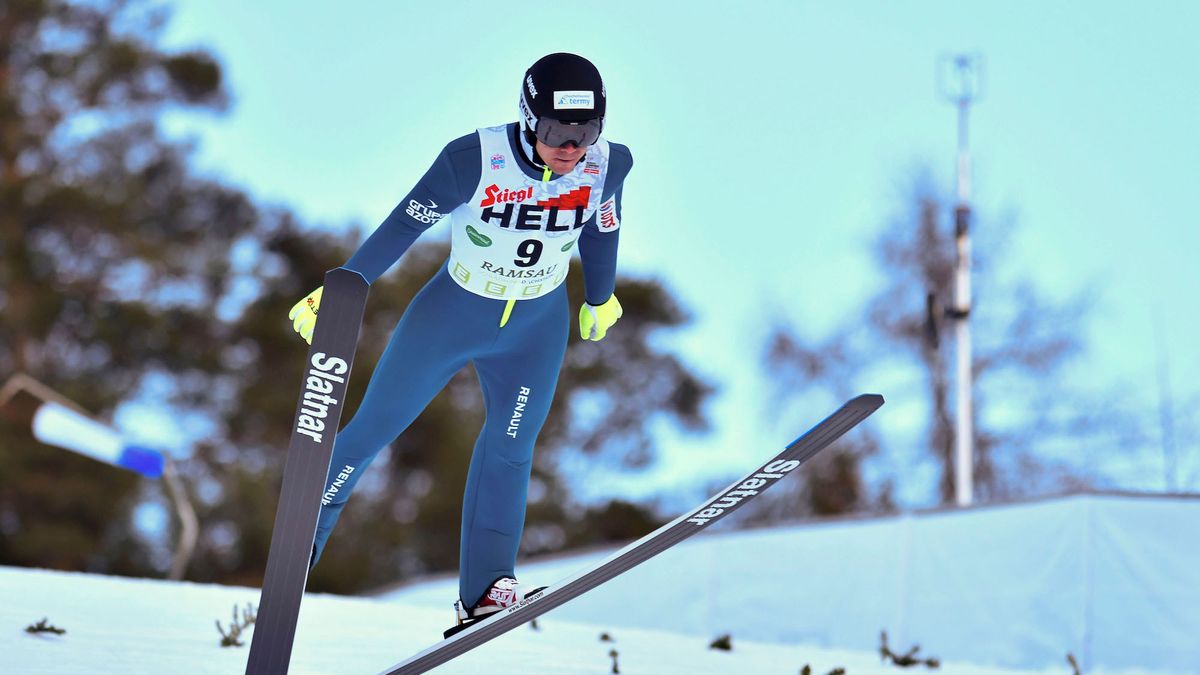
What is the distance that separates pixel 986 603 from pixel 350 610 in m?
3.83

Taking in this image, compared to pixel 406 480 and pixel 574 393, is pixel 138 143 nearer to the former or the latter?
pixel 406 480


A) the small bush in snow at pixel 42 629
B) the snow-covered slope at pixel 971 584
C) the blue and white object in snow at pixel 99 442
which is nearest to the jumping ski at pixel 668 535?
the small bush in snow at pixel 42 629

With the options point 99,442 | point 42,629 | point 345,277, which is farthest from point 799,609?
point 99,442

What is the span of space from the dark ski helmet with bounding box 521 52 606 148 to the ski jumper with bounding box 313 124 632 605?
11 centimetres

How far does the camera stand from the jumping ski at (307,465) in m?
2.94

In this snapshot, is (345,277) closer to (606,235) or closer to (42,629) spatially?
(606,235)

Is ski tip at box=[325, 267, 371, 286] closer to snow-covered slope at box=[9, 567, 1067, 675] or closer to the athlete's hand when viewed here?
the athlete's hand

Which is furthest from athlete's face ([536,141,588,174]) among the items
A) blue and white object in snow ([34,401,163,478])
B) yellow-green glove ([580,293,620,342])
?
blue and white object in snow ([34,401,163,478])

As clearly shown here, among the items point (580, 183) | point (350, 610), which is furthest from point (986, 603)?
point (580, 183)

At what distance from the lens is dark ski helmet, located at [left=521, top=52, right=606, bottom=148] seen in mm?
3436

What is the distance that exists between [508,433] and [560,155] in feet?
2.73

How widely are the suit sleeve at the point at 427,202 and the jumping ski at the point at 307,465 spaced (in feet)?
1.71

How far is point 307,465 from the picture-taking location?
299 cm

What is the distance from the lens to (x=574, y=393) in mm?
24359
